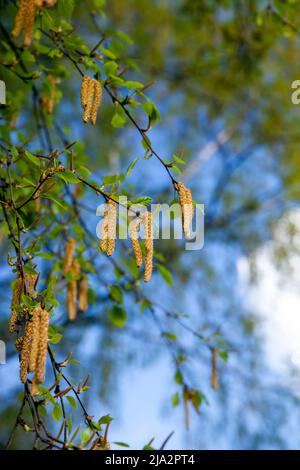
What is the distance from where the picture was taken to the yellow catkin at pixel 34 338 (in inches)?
26.6

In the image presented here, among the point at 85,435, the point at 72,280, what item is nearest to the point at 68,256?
the point at 72,280

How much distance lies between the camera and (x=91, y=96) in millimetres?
883

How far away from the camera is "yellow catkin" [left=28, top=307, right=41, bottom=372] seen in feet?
2.21

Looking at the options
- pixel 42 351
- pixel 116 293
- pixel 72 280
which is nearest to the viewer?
pixel 42 351

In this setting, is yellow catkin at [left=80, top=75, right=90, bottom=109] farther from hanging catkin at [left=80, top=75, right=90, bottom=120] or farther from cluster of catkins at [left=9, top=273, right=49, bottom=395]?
cluster of catkins at [left=9, top=273, right=49, bottom=395]

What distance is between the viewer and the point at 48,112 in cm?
144

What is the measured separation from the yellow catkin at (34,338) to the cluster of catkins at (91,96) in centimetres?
33

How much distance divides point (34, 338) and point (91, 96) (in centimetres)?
43

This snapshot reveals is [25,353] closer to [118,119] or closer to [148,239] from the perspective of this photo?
[148,239]

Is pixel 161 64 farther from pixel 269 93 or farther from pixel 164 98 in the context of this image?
pixel 269 93

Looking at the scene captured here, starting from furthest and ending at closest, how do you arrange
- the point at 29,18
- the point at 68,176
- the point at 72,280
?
the point at 72,280, the point at 29,18, the point at 68,176
